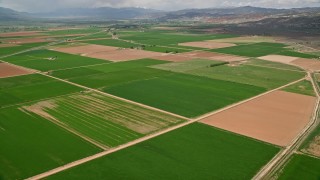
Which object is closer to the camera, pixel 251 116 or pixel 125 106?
pixel 251 116

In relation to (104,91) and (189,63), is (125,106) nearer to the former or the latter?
(104,91)

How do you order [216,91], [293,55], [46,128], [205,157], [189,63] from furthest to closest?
[293,55] → [189,63] → [216,91] → [46,128] → [205,157]

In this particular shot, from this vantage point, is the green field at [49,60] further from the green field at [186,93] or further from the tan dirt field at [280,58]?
the tan dirt field at [280,58]

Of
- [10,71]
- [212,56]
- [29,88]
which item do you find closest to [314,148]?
[29,88]

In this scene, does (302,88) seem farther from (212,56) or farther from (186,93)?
(212,56)

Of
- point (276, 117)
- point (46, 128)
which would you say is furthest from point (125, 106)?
point (276, 117)

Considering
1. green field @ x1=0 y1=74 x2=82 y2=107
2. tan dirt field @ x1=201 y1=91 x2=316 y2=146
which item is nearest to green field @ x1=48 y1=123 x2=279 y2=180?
tan dirt field @ x1=201 y1=91 x2=316 y2=146
